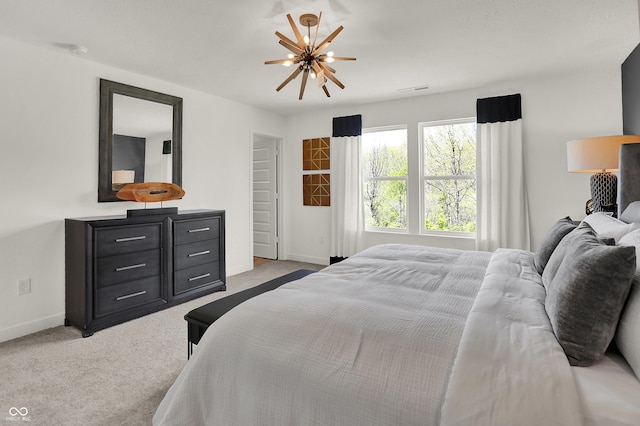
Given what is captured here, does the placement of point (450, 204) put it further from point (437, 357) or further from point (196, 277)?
point (437, 357)

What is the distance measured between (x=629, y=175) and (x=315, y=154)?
13.0 feet

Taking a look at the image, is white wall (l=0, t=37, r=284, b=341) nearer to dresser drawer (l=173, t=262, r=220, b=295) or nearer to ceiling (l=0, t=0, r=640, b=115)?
ceiling (l=0, t=0, r=640, b=115)

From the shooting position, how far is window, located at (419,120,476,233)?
4441mm

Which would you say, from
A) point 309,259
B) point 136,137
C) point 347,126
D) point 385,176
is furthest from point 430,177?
point 136,137

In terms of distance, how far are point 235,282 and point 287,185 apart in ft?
6.76

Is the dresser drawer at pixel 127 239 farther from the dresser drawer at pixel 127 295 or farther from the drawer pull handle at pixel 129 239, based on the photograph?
the dresser drawer at pixel 127 295

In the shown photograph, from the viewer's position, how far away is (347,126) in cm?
510

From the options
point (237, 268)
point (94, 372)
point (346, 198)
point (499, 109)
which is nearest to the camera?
point (94, 372)

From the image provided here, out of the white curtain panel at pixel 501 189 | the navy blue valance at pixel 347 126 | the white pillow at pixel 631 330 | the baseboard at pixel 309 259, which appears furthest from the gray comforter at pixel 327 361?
the baseboard at pixel 309 259

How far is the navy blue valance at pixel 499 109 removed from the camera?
3.98 metres

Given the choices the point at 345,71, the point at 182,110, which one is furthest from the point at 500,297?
the point at 182,110

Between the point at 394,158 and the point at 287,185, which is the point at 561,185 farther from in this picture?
the point at 287,185

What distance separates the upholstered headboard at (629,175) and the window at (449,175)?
79.6 inches

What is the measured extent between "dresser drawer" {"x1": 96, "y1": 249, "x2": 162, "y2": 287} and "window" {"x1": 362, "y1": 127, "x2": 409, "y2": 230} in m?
3.07
